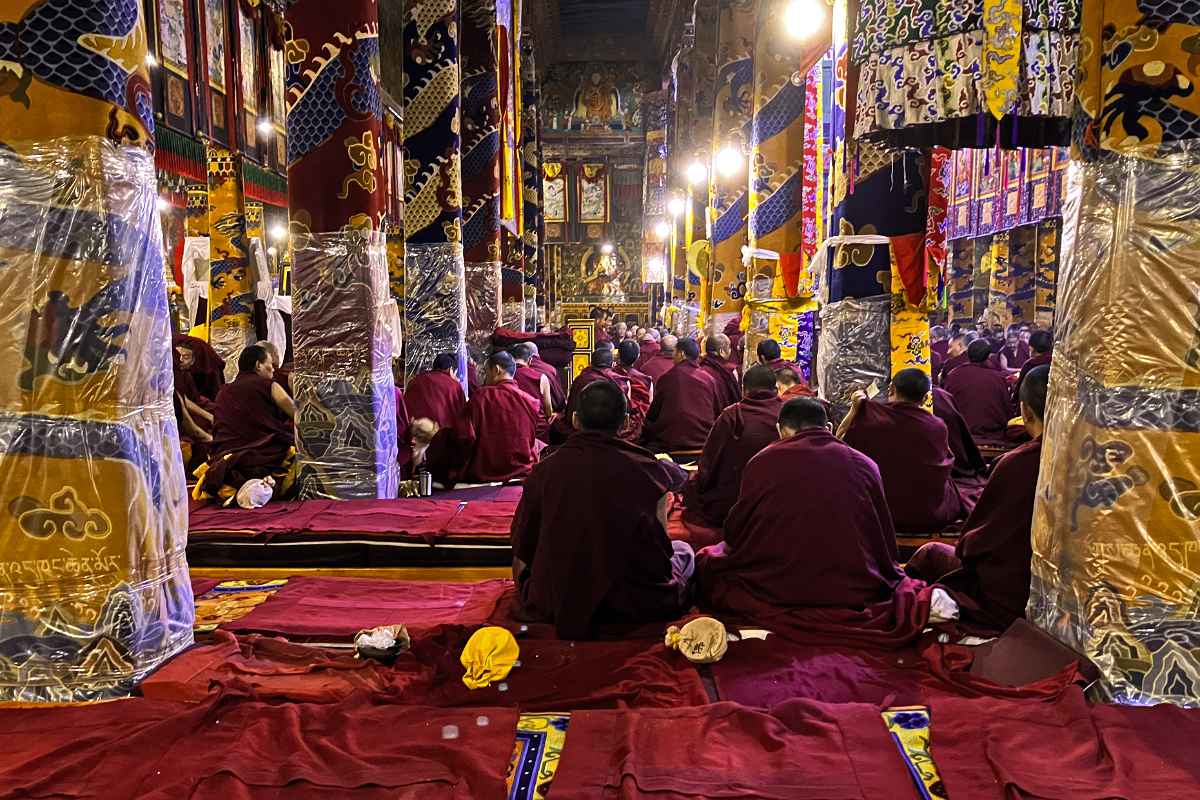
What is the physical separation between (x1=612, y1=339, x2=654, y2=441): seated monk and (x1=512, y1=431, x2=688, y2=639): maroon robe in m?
4.94

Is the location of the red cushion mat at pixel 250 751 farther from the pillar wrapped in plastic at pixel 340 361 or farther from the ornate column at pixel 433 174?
the ornate column at pixel 433 174

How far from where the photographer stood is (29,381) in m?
2.83

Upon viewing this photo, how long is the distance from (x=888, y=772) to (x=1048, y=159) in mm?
15453

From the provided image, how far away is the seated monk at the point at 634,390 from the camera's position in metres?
9.12

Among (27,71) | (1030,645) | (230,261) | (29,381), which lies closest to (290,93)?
(27,71)

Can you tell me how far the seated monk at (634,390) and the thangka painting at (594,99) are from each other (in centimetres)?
1622

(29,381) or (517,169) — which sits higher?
(517,169)

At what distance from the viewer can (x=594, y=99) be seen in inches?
989

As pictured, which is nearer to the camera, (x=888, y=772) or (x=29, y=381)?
(x=888, y=772)

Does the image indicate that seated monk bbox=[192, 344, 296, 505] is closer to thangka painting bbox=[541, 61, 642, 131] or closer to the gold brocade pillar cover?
the gold brocade pillar cover

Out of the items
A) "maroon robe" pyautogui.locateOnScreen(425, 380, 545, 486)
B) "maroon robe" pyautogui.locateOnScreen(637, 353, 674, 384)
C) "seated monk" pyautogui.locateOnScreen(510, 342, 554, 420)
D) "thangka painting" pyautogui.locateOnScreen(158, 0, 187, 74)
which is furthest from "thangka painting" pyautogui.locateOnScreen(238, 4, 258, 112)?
"maroon robe" pyautogui.locateOnScreen(425, 380, 545, 486)

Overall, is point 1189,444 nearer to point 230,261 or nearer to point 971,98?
point 971,98

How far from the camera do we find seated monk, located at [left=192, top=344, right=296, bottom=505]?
6.04 m

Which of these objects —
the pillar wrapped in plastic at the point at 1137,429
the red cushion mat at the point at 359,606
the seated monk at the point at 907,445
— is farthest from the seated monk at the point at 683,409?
the pillar wrapped in plastic at the point at 1137,429
